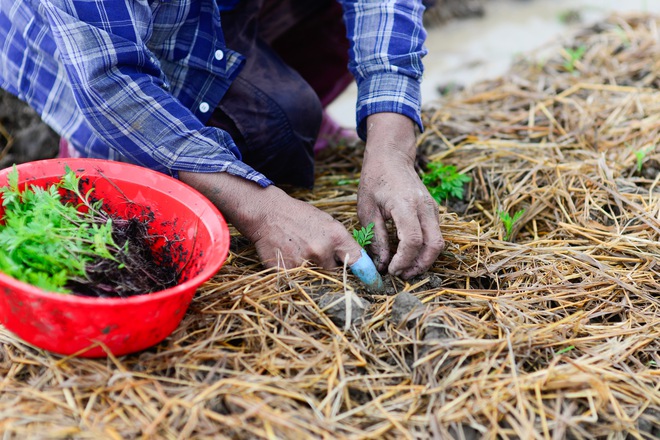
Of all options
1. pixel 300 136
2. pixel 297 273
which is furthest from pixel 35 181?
pixel 300 136

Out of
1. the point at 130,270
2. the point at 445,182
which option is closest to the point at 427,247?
the point at 445,182

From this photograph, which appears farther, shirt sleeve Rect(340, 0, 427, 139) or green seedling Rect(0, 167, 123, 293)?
shirt sleeve Rect(340, 0, 427, 139)

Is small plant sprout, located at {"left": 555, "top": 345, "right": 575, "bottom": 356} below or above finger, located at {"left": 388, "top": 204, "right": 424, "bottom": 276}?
below

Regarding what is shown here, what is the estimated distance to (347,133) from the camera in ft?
9.70

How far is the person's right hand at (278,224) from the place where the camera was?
1.76 m

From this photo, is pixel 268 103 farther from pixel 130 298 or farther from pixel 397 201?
pixel 130 298

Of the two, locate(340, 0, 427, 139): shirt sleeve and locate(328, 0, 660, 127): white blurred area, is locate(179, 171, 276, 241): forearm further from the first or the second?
locate(328, 0, 660, 127): white blurred area

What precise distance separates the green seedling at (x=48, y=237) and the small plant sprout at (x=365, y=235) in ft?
2.20

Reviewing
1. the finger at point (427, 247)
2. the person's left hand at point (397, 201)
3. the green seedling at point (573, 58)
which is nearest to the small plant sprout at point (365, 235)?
the person's left hand at point (397, 201)

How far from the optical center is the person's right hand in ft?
5.78

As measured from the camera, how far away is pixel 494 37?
4648mm

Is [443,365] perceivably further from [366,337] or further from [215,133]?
[215,133]

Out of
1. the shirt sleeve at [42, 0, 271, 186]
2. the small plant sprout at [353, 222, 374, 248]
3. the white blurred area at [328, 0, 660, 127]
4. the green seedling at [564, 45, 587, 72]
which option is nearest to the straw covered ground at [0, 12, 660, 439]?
the small plant sprout at [353, 222, 374, 248]

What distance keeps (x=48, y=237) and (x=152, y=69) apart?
1.97 feet
